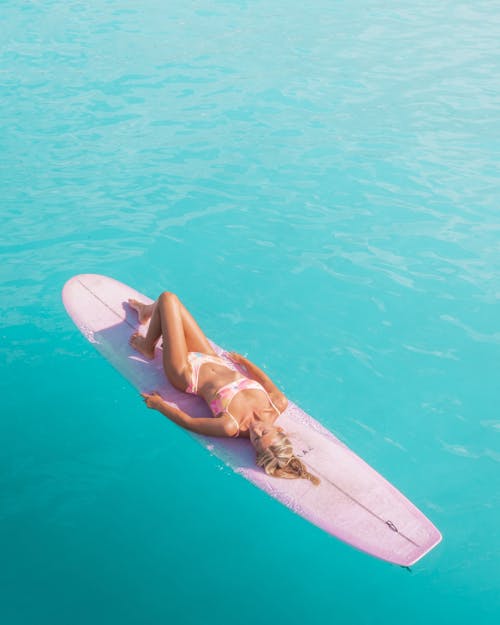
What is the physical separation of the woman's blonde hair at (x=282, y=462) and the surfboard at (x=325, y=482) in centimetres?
5

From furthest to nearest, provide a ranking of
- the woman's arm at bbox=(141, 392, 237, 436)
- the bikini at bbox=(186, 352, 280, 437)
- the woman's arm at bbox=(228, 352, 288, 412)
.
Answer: the woman's arm at bbox=(228, 352, 288, 412)
the bikini at bbox=(186, 352, 280, 437)
the woman's arm at bbox=(141, 392, 237, 436)

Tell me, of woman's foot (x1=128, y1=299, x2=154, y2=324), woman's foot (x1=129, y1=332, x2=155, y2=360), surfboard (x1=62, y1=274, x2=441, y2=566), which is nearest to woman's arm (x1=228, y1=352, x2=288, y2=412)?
surfboard (x1=62, y1=274, x2=441, y2=566)

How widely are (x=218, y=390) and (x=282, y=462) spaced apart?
0.79 metres

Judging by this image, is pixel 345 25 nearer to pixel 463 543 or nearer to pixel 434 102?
pixel 434 102

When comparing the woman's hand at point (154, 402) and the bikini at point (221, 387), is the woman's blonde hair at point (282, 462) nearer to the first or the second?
the bikini at point (221, 387)

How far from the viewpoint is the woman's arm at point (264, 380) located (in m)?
5.41

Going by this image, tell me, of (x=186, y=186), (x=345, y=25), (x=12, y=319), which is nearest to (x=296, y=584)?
(x=12, y=319)

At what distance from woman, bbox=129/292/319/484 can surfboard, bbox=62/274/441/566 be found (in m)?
0.10

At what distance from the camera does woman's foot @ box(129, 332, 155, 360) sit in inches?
228

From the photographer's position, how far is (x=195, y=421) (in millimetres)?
5062

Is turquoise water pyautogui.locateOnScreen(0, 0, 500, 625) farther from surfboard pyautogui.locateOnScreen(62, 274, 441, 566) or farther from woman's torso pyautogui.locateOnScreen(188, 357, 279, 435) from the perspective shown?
woman's torso pyautogui.locateOnScreen(188, 357, 279, 435)

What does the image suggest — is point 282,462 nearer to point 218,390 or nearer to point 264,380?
point 218,390

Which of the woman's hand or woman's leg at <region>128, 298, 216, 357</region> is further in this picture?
woman's leg at <region>128, 298, 216, 357</region>

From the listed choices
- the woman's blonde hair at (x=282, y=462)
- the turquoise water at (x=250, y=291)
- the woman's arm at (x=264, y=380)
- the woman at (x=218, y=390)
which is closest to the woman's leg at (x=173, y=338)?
the woman at (x=218, y=390)
